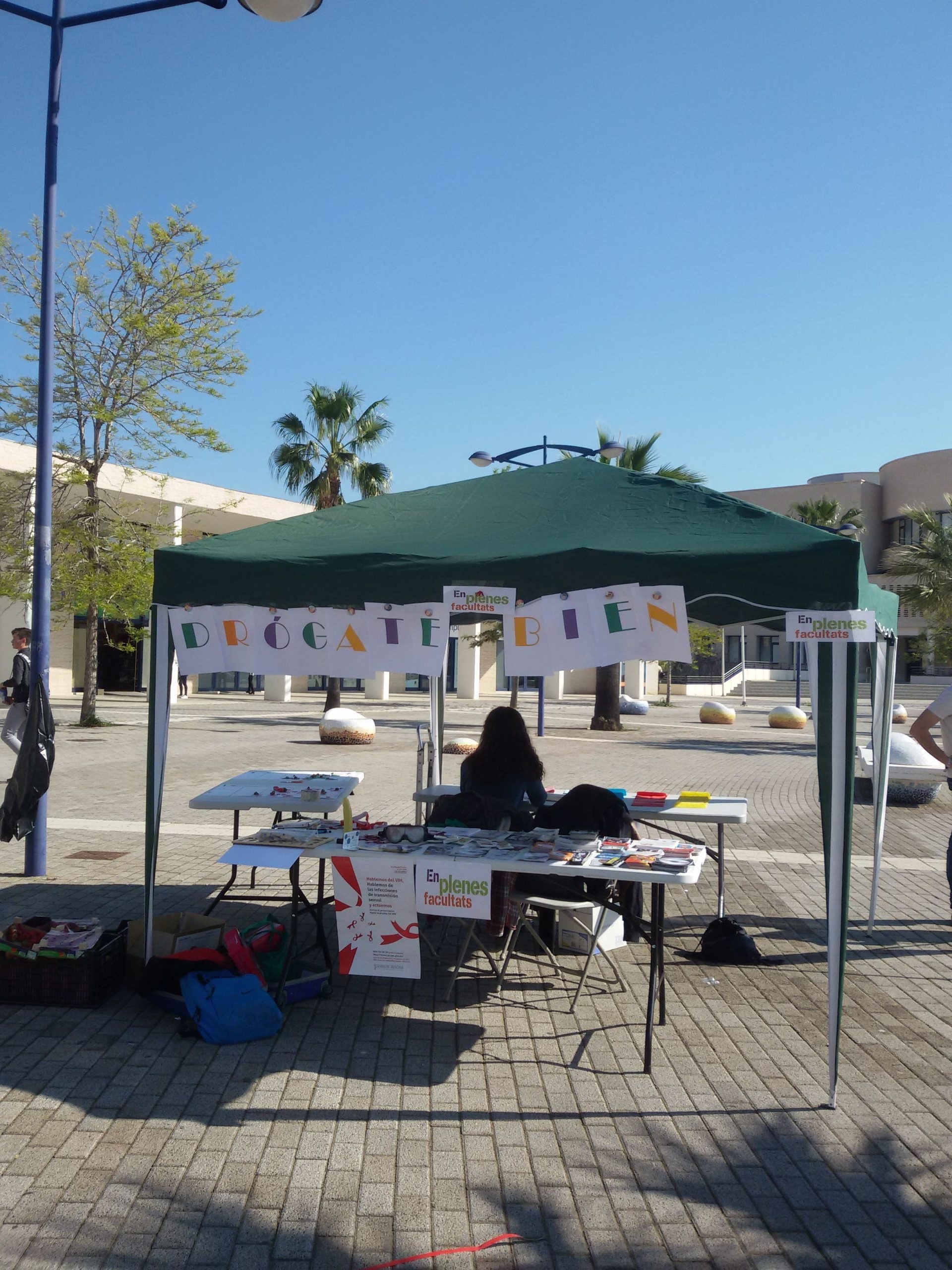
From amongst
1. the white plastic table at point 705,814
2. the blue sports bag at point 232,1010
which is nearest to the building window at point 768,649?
the white plastic table at point 705,814

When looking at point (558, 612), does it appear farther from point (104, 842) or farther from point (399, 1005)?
point (104, 842)

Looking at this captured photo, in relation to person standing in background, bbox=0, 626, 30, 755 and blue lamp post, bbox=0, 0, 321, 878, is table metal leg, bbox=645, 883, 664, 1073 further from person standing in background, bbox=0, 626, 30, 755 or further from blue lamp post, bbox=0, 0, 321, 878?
person standing in background, bbox=0, 626, 30, 755

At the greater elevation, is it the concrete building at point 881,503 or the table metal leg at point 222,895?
the concrete building at point 881,503

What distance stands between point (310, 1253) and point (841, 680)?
316cm

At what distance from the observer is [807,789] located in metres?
15.0

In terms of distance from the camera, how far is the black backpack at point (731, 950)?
6.25 m

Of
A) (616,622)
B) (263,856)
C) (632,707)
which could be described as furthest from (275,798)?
(632,707)

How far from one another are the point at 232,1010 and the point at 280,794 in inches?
86.0

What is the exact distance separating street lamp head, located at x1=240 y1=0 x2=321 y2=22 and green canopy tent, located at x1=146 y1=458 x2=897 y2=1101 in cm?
308

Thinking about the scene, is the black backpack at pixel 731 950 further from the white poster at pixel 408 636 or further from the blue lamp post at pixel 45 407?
the blue lamp post at pixel 45 407

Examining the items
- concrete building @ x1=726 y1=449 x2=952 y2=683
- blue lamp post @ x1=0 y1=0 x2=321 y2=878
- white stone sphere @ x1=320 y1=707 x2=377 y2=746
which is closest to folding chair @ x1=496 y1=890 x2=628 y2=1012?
blue lamp post @ x1=0 y1=0 x2=321 y2=878

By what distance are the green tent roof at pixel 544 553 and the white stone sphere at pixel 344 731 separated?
1453cm

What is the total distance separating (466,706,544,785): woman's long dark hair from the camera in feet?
20.6

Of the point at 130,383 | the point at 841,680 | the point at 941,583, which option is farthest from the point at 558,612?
the point at 941,583
